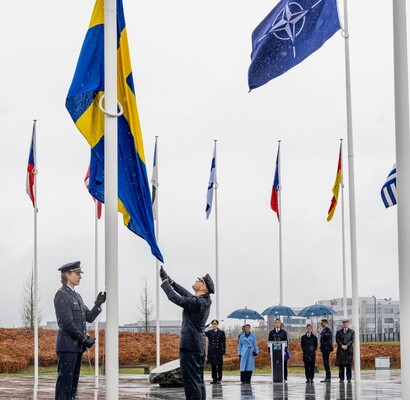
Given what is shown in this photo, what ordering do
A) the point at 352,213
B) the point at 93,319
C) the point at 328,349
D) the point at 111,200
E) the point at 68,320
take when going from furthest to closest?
the point at 328,349, the point at 352,213, the point at 93,319, the point at 68,320, the point at 111,200

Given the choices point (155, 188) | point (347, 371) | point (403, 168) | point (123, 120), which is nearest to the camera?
point (123, 120)

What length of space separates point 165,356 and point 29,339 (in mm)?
6756

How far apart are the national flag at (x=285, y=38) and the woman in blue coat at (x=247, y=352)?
14053 millimetres

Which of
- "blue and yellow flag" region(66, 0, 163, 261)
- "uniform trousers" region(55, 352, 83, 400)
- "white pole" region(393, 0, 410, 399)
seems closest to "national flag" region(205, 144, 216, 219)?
"uniform trousers" region(55, 352, 83, 400)

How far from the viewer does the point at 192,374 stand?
11812 millimetres

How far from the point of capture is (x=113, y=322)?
8266 millimetres

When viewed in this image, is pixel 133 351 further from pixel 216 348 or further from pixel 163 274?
pixel 163 274

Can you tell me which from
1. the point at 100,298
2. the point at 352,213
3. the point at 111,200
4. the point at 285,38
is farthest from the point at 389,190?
the point at 111,200

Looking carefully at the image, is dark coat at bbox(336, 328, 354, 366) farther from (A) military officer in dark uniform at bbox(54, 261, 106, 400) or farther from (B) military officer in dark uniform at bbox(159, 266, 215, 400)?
(A) military officer in dark uniform at bbox(54, 261, 106, 400)

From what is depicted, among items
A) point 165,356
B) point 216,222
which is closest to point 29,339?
point 165,356

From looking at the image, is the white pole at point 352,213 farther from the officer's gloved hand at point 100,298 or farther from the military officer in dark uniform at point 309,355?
the officer's gloved hand at point 100,298

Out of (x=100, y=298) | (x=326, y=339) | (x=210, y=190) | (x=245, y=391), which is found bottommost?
(x=245, y=391)

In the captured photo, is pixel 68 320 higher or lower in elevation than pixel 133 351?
higher

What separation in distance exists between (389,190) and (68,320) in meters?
8.28
